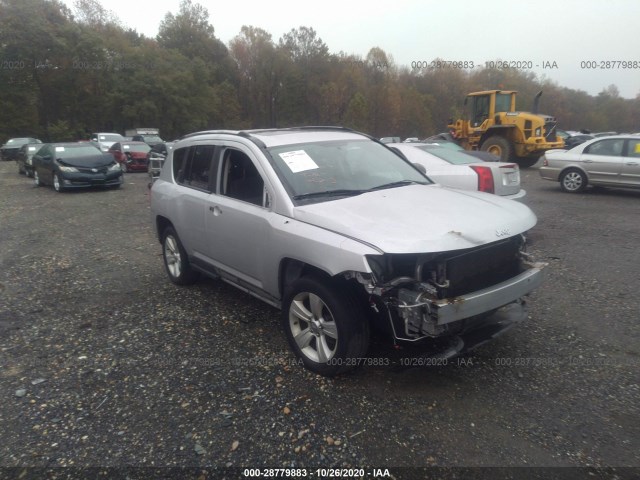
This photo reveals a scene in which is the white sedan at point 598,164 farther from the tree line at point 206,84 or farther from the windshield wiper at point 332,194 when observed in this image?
the tree line at point 206,84

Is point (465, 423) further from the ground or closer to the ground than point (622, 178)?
closer to the ground

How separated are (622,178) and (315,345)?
35.0 ft

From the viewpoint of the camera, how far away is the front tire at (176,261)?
538 cm

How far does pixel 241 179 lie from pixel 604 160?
10.6 meters

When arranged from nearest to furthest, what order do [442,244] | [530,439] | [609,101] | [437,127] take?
[530,439] < [442,244] < [437,127] < [609,101]

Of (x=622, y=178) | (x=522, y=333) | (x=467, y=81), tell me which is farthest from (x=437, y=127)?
(x=522, y=333)

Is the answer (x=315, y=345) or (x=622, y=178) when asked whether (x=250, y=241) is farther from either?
(x=622, y=178)

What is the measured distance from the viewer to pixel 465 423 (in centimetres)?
298

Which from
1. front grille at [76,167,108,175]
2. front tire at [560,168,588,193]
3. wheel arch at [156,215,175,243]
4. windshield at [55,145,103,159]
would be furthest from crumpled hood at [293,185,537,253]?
windshield at [55,145,103,159]

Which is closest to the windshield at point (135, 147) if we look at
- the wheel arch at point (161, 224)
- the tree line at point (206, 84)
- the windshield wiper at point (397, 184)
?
the wheel arch at point (161, 224)

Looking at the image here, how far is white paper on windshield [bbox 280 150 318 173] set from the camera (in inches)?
159

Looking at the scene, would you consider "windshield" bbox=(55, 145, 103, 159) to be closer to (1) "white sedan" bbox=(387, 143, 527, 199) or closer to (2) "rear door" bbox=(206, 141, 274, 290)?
(1) "white sedan" bbox=(387, 143, 527, 199)

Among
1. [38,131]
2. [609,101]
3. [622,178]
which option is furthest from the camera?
[609,101]

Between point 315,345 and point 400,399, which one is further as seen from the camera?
point 315,345
